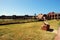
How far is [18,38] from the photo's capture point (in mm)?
12320

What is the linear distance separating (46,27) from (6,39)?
27.4 feet

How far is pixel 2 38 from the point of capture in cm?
1176

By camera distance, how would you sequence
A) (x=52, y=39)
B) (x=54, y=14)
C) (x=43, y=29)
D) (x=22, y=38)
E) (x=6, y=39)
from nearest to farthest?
(x=6, y=39), (x=22, y=38), (x=52, y=39), (x=43, y=29), (x=54, y=14)

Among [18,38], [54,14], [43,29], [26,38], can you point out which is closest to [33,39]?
[26,38]

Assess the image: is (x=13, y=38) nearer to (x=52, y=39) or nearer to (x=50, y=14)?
(x=52, y=39)

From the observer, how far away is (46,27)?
61.2ft

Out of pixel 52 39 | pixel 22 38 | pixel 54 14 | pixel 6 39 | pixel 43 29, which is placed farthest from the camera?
pixel 54 14

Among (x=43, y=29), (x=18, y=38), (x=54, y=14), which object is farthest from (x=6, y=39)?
(x=54, y=14)

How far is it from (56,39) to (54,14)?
59.5 meters

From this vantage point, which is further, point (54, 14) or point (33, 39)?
point (54, 14)

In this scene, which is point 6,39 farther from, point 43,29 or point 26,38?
point 43,29

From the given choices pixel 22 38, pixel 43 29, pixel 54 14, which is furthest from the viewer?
pixel 54 14

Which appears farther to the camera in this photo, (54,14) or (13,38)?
(54,14)

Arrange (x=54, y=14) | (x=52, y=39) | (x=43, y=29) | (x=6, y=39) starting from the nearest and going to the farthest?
(x=6, y=39), (x=52, y=39), (x=43, y=29), (x=54, y=14)
